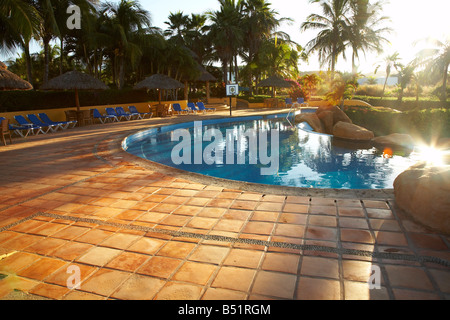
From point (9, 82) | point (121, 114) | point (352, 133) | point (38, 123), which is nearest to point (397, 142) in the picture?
point (352, 133)

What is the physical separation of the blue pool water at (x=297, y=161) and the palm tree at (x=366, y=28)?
19352mm

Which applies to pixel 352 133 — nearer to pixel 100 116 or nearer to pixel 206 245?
pixel 206 245

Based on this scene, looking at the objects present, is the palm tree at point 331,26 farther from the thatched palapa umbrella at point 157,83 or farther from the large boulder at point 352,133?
the large boulder at point 352,133

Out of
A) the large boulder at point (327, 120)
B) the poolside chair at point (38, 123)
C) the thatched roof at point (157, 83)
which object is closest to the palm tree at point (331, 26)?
the large boulder at point (327, 120)

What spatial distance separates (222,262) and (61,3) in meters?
19.0

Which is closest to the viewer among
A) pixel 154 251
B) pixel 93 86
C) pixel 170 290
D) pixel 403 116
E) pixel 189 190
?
pixel 170 290

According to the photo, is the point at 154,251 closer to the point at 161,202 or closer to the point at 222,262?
the point at 222,262

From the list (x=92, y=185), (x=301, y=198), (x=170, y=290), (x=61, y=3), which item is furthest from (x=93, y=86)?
(x=170, y=290)

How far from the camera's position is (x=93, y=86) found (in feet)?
45.3

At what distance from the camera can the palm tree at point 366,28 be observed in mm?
27094

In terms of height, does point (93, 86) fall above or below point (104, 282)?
above

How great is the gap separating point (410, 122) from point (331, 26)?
19.5 meters

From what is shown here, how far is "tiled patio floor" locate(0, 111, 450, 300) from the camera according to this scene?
7.22 ft

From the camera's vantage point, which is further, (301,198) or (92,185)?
(92,185)
